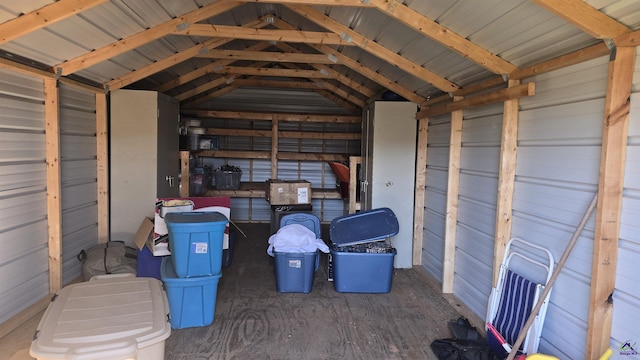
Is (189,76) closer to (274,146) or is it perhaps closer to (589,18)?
(274,146)

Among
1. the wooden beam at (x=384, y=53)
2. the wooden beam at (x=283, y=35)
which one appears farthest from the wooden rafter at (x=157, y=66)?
the wooden beam at (x=384, y=53)

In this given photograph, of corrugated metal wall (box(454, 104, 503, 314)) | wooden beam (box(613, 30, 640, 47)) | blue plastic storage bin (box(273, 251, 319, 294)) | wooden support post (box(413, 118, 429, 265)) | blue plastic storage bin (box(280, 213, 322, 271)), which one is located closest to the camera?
wooden beam (box(613, 30, 640, 47))

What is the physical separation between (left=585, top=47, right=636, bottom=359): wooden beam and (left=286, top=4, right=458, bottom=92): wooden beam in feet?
6.73

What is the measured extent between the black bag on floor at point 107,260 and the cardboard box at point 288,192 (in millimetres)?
2192

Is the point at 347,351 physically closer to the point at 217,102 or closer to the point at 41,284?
the point at 41,284

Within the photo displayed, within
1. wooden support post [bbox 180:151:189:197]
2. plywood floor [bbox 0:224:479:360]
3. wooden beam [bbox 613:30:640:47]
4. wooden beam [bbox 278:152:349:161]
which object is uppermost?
wooden beam [bbox 613:30:640:47]

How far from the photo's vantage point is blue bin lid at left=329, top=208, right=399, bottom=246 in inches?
174

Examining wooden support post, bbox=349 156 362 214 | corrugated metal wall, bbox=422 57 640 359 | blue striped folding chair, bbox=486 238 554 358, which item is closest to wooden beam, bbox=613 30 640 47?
corrugated metal wall, bbox=422 57 640 359

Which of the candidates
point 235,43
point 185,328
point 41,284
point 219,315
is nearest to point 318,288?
point 219,315

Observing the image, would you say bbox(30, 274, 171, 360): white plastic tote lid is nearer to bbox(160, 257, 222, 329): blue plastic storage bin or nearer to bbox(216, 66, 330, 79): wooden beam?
bbox(160, 257, 222, 329): blue plastic storage bin

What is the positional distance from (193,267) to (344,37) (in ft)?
8.94

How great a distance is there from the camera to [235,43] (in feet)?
20.4

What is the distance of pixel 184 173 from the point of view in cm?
628

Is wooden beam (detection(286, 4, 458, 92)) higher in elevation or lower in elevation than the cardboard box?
higher
